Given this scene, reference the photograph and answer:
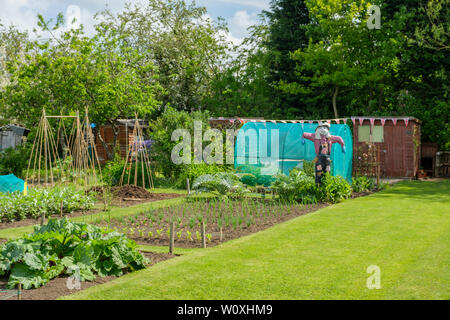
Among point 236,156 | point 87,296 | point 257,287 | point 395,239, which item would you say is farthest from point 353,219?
point 236,156

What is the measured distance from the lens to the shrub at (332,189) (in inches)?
511

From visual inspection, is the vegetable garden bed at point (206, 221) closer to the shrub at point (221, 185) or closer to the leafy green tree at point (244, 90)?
the shrub at point (221, 185)

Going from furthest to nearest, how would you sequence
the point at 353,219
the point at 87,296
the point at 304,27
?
1. the point at 304,27
2. the point at 353,219
3. the point at 87,296

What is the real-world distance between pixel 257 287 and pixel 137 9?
1117 inches

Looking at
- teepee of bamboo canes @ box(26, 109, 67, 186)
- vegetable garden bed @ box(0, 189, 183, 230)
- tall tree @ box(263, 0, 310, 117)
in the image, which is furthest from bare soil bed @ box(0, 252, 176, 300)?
tall tree @ box(263, 0, 310, 117)

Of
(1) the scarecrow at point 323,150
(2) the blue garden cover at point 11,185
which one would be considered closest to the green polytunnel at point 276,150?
(1) the scarecrow at point 323,150

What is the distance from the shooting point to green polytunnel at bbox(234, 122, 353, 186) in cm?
1535

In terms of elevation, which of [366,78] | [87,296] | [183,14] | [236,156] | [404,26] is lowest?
[87,296]

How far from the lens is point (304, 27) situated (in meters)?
26.0

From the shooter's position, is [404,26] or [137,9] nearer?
[404,26]

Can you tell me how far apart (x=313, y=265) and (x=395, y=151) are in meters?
14.9

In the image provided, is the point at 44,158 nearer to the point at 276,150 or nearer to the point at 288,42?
the point at 276,150
